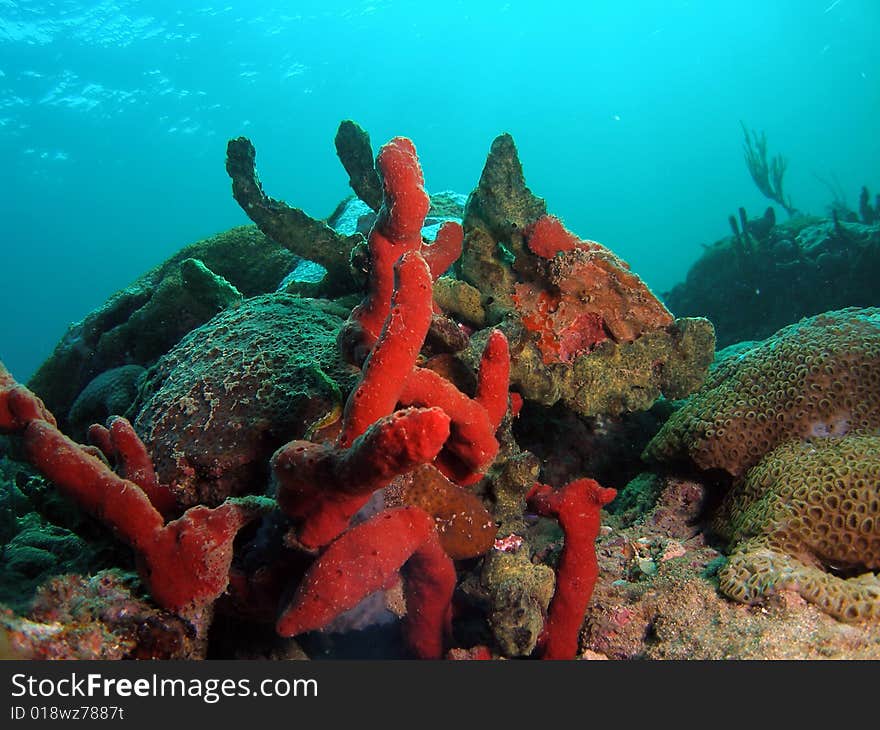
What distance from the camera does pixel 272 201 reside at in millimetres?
4320

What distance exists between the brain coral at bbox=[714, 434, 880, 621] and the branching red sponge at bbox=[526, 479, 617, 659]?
660 mm

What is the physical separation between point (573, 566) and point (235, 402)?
78.8 inches

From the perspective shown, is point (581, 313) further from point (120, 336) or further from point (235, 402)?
point (120, 336)

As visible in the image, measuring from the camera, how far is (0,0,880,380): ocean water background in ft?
136

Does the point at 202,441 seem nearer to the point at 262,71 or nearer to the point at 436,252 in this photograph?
the point at 436,252

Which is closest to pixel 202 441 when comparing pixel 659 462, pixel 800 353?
pixel 659 462

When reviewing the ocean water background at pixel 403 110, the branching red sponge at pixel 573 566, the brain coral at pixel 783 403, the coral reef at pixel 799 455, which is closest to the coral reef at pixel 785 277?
the coral reef at pixel 799 455

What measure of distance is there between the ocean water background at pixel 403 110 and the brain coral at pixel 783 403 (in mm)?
35496

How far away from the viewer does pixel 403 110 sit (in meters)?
88.0

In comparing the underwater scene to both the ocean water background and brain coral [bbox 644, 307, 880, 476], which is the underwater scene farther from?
the ocean water background

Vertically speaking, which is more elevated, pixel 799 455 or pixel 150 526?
pixel 799 455

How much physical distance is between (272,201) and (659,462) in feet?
12.4

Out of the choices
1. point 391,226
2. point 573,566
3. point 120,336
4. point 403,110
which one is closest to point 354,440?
point 391,226

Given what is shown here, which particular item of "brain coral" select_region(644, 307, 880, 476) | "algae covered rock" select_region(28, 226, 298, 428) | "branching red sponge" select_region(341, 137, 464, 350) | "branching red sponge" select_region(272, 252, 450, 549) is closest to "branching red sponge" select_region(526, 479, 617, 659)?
"branching red sponge" select_region(272, 252, 450, 549)
